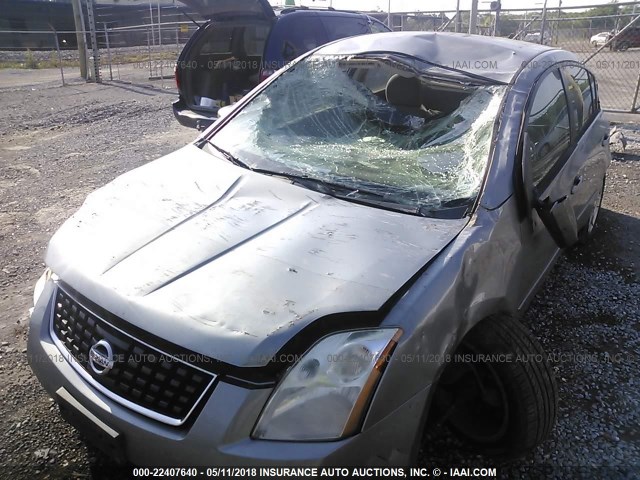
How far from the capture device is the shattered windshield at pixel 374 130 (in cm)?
237

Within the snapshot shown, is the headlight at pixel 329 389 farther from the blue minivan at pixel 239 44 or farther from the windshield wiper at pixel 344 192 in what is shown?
the blue minivan at pixel 239 44

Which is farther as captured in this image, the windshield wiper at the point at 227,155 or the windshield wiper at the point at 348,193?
the windshield wiper at the point at 227,155

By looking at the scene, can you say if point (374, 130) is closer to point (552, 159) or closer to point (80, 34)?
point (552, 159)

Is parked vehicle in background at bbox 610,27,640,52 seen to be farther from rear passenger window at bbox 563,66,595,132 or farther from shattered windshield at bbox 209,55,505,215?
shattered windshield at bbox 209,55,505,215

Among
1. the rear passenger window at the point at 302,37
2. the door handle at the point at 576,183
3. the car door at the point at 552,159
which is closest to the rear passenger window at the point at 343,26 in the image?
the rear passenger window at the point at 302,37

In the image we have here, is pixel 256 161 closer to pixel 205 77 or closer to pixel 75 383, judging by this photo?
pixel 75 383

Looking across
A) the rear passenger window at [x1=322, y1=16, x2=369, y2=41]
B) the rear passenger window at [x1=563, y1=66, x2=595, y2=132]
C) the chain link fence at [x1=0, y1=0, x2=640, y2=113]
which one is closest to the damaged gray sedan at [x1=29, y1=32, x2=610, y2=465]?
the rear passenger window at [x1=563, y1=66, x2=595, y2=132]

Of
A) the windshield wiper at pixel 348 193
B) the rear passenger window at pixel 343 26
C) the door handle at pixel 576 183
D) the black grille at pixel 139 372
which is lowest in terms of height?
the black grille at pixel 139 372

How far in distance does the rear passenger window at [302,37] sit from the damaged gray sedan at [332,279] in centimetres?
318

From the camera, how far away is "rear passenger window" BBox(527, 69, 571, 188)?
2.56m

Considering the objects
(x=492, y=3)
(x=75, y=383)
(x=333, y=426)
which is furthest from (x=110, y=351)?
(x=492, y=3)

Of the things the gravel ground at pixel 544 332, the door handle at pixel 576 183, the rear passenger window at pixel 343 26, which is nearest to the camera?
the gravel ground at pixel 544 332

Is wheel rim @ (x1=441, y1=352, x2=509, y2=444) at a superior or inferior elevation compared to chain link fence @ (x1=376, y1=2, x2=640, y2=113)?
inferior

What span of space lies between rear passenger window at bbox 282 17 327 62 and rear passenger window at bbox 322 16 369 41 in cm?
14
